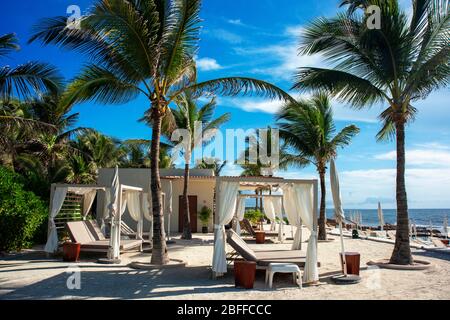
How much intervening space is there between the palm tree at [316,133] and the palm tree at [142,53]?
7564 millimetres

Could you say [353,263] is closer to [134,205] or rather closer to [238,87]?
[238,87]

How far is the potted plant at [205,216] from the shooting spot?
21766mm

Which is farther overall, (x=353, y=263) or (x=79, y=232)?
(x=79, y=232)

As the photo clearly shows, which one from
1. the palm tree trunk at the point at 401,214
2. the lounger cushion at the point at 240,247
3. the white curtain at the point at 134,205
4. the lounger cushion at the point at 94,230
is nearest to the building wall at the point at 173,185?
the white curtain at the point at 134,205

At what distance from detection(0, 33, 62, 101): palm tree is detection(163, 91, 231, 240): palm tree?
7085 mm

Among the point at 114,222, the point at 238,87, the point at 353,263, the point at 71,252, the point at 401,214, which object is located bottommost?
the point at 71,252

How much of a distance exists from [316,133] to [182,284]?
1122cm

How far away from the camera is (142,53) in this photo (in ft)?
31.1

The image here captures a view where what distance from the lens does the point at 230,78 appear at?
10109 millimetres

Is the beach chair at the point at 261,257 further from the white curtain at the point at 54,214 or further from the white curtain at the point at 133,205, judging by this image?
the white curtain at the point at 133,205

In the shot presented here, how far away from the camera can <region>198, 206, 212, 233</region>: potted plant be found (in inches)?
857

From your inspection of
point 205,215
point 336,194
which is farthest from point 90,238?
point 205,215
